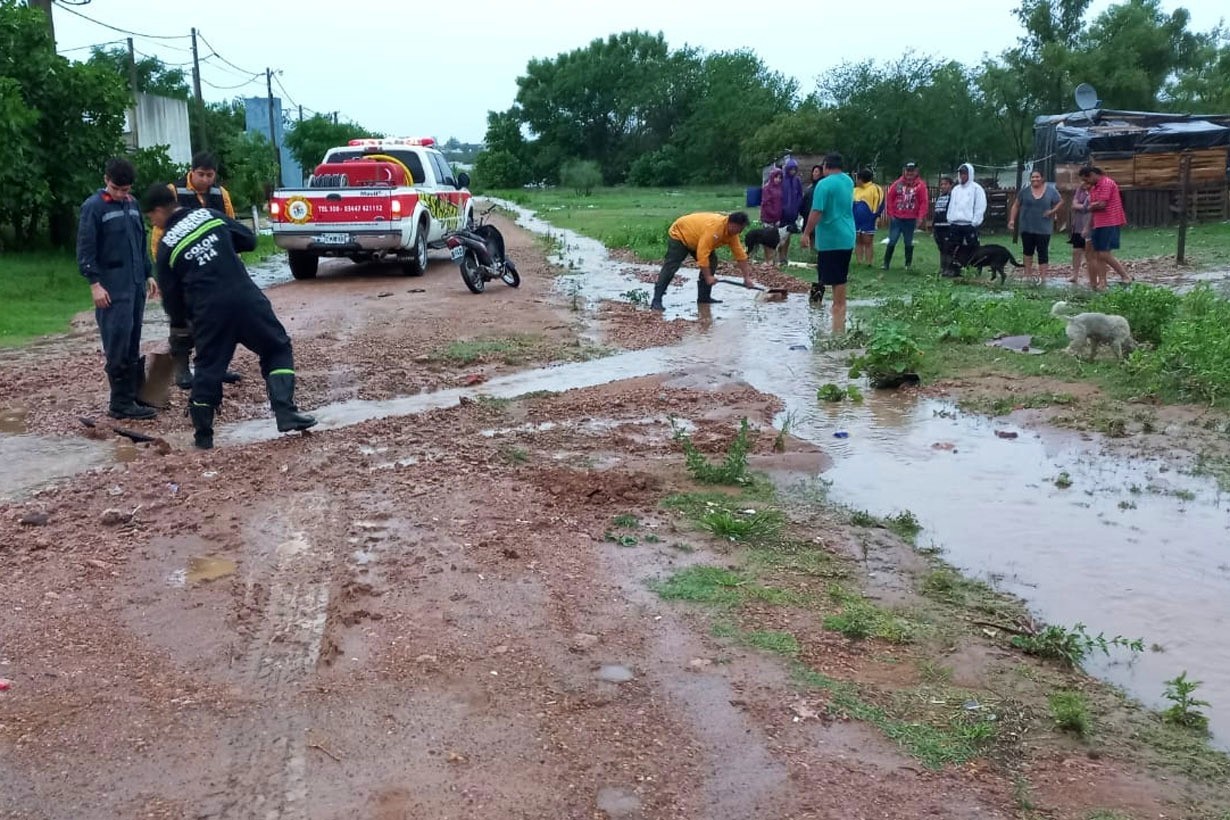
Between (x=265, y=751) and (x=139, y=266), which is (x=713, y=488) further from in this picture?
(x=139, y=266)

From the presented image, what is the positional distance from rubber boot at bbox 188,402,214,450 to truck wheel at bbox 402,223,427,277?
32.7 ft

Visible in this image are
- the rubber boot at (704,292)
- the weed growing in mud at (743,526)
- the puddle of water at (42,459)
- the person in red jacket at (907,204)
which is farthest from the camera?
the person in red jacket at (907,204)

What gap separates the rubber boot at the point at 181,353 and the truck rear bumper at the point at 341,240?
25.0 feet

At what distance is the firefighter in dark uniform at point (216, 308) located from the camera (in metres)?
6.81

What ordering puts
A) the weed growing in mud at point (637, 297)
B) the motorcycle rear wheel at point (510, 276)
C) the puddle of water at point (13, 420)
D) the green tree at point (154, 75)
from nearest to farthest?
the puddle of water at point (13, 420) < the weed growing in mud at point (637, 297) < the motorcycle rear wheel at point (510, 276) < the green tree at point (154, 75)

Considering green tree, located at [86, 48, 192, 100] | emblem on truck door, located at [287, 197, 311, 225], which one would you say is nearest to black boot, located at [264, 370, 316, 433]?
emblem on truck door, located at [287, 197, 311, 225]

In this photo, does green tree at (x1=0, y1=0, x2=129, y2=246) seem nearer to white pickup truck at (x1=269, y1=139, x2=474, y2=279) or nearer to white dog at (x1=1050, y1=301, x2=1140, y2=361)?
white pickup truck at (x1=269, y1=139, x2=474, y2=279)

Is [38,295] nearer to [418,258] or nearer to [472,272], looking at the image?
[418,258]

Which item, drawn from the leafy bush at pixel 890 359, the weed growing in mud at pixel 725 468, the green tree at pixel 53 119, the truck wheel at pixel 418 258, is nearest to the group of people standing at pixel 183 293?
the weed growing in mud at pixel 725 468

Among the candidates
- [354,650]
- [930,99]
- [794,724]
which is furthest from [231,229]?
[930,99]

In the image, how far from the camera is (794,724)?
3551mm

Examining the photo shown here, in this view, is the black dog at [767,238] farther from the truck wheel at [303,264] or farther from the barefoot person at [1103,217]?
the truck wheel at [303,264]

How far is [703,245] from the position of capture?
12.7m

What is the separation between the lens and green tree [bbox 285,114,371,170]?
233 ft
